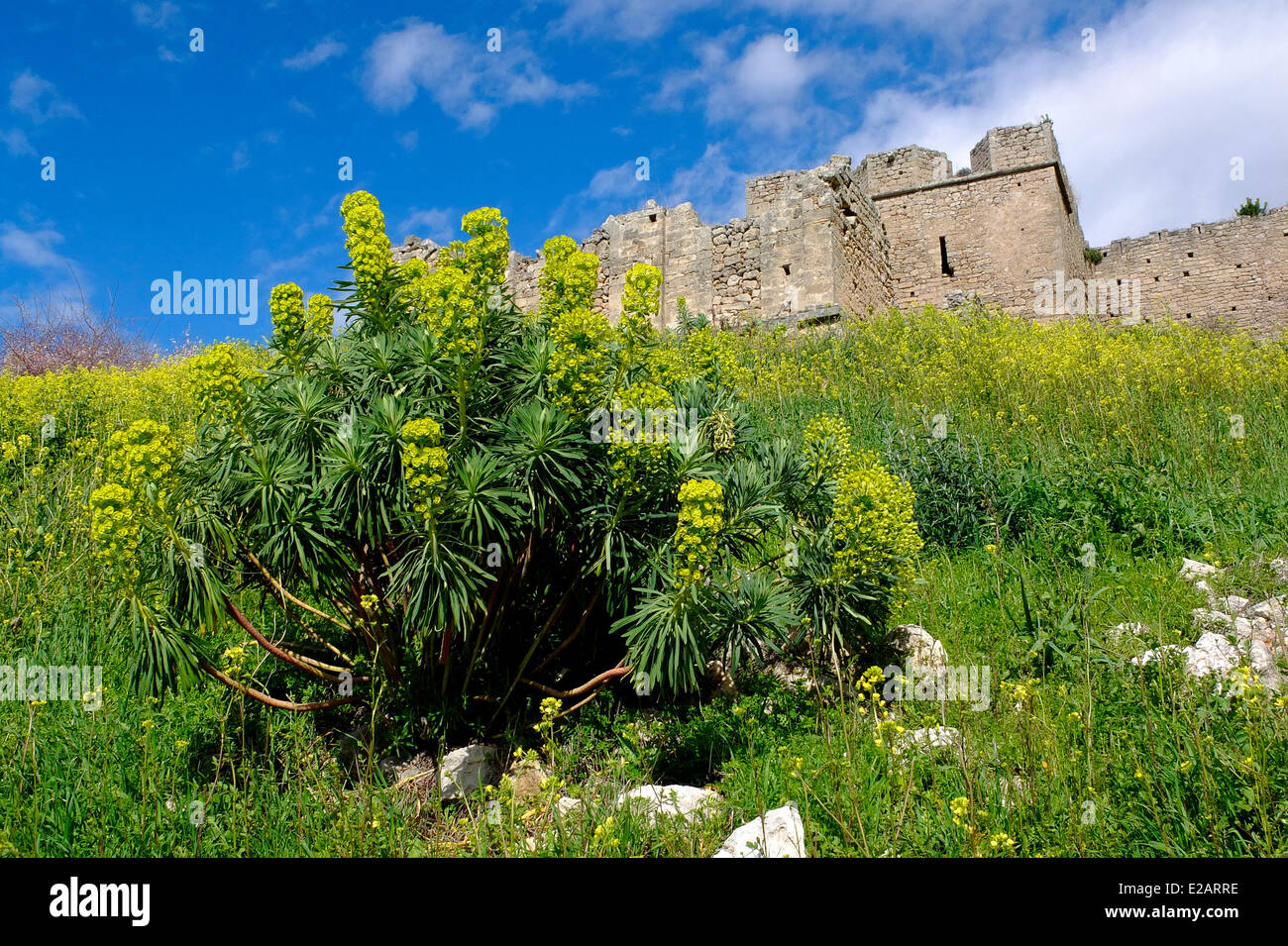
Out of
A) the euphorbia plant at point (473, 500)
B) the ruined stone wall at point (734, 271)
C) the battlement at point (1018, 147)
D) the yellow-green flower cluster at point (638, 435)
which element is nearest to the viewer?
the euphorbia plant at point (473, 500)

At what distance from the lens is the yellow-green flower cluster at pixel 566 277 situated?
332cm

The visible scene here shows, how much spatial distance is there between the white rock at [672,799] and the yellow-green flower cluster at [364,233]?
2.41 meters

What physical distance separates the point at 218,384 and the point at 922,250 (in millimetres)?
18321

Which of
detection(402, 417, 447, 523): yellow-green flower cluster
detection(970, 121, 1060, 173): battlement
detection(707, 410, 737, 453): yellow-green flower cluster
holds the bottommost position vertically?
detection(402, 417, 447, 523): yellow-green flower cluster

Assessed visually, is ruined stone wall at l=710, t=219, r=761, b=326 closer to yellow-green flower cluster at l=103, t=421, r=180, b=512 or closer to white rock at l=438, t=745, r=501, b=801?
white rock at l=438, t=745, r=501, b=801

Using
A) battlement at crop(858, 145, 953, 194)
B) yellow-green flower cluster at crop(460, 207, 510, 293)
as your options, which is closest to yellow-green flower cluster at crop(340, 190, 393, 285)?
yellow-green flower cluster at crop(460, 207, 510, 293)

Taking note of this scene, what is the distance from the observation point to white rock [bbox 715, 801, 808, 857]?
261cm

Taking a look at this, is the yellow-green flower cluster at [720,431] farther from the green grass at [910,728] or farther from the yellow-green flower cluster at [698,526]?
the green grass at [910,728]

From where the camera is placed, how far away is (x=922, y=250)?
18938mm

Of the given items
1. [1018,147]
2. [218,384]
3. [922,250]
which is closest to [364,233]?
[218,384]

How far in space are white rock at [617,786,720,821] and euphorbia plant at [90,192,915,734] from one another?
41 cm

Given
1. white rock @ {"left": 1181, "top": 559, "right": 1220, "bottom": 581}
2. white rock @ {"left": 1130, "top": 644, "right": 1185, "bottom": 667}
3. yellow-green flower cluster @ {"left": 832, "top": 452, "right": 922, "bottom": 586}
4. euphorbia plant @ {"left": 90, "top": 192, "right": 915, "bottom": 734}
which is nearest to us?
euphorbia plant @ {"left": 90, "top": 192, "right": 915, "bottom": 734}

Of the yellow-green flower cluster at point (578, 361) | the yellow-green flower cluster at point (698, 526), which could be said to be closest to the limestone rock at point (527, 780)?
the yellow-green flower cluster at point (698, 526)

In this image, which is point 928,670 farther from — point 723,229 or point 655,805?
point 723,229
